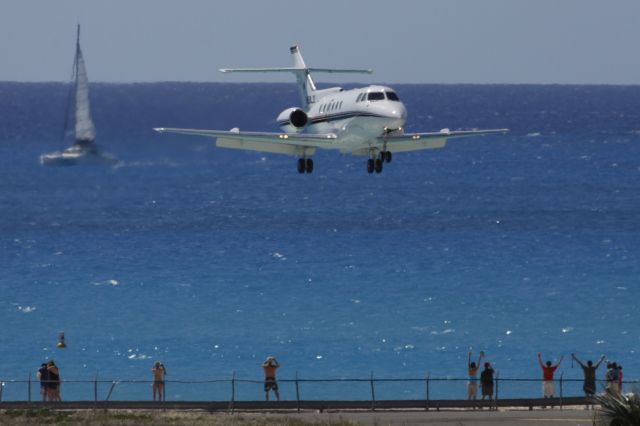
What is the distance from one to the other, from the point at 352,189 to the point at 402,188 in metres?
4.77

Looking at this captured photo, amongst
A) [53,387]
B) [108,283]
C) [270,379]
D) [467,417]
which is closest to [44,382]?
[53,387]

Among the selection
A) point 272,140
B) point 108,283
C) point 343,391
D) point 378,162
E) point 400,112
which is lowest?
point 343,391

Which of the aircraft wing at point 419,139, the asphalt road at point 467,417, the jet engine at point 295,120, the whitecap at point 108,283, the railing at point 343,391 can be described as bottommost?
the asphalt road at point 467,417

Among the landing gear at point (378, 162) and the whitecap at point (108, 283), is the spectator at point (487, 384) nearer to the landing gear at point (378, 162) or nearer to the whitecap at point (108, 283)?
the landing gear at point (378, 162)

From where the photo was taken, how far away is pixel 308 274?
95.4m

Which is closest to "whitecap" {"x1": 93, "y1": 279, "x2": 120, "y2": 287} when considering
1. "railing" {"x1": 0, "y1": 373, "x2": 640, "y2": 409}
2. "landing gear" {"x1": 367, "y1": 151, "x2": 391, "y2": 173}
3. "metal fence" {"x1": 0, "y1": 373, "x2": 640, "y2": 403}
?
"metal fence" {"x1": 0, "y1": 373, "x2": 640, "y2": 403}

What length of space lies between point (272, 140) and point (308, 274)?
38.8 m

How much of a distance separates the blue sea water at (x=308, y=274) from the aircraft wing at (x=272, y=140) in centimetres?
921

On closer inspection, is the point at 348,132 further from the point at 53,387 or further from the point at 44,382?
the point at 44,382

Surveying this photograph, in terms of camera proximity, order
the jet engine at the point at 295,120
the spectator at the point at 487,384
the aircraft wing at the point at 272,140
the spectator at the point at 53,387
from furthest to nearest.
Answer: the jet engine at the point at 295,120, the aircraft wing at the point at 272,140, the spectator at the point at 53,387, the spectator at the point at 487,384

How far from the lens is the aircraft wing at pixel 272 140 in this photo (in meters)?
55.7

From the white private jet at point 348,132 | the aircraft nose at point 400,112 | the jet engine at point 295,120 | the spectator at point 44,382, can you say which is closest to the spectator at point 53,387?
the spectator at point 44,382

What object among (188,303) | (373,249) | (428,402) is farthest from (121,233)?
(428,402)

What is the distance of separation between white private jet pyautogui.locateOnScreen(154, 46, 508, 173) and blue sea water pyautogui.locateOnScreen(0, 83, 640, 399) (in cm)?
884
